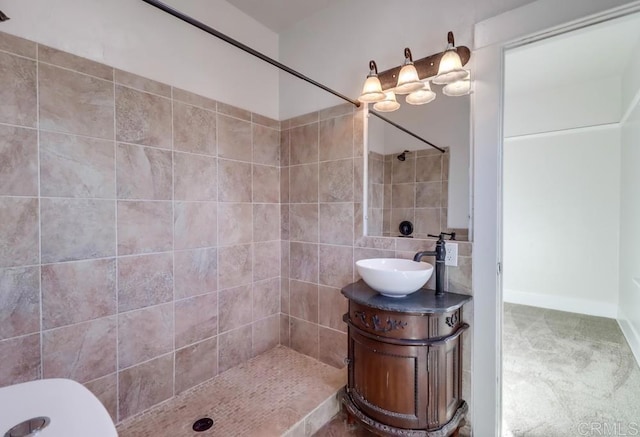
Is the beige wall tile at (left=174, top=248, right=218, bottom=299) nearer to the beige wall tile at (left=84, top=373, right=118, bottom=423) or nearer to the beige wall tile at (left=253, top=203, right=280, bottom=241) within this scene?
the beige wall tile at (left=253, top=203, right=280, bottom=241)

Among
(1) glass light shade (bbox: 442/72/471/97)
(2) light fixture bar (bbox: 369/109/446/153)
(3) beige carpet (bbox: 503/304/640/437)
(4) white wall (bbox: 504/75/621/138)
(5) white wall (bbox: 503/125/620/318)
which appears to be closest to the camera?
(1) glass light shade (bbox: 442/72/471/97)

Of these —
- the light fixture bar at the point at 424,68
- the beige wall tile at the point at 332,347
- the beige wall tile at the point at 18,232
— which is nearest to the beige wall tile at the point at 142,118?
the beige wall tile at the point at 18,232

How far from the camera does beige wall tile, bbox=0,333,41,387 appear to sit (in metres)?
1.25

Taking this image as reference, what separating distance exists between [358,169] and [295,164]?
0.58m

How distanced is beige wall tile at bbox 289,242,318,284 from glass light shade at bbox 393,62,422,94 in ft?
4.03

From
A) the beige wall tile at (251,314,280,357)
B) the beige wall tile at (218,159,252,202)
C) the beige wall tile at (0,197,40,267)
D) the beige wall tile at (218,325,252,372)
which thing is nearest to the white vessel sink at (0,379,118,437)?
the beige wall tile at (0,197,40,267)

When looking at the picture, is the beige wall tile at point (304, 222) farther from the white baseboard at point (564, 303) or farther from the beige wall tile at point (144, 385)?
the white baseboard at point (564, 303)

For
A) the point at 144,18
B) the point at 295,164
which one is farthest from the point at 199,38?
the point at 295,164

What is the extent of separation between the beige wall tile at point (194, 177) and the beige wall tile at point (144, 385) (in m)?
1.00

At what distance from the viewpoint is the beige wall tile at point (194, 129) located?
1790 mm

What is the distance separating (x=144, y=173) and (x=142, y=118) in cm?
31

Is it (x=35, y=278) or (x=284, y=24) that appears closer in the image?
(x=35, y=278)

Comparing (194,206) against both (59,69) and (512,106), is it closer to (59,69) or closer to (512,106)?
(59,69)

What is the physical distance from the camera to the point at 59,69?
1370 mm
